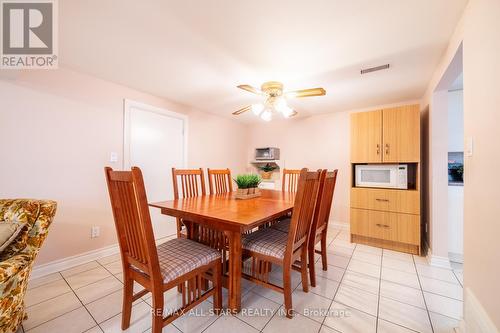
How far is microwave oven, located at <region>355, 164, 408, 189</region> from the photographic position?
2659 millimetres

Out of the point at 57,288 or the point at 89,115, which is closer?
the point at 57,288

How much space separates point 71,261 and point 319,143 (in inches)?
156

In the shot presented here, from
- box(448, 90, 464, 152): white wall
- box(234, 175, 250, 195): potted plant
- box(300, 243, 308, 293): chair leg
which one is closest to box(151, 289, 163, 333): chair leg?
box(300, 243, 308, 293): chair leg

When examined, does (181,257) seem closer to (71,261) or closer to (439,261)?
(71,261)

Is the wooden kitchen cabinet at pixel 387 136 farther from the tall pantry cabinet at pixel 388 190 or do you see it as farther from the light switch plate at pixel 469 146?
the light switch plate at pixel 469 146

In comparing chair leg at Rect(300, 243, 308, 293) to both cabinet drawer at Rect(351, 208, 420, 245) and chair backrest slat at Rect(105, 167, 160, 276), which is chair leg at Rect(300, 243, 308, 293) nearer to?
chair backrest slat at Rect(105, 167, 160, 276)

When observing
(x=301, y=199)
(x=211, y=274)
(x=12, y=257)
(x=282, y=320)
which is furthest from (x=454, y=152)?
(x=12, y=257)

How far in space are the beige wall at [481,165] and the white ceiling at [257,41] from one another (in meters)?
0.39

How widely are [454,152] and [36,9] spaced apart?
4464 mm

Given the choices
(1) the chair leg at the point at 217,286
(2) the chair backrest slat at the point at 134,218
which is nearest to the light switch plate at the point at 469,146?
(1) the chair leg at the point at 217,286

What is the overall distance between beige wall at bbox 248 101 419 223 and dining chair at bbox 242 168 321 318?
7.21 feet

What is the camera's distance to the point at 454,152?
2598 mm

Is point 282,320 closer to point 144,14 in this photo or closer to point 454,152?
point 144,14

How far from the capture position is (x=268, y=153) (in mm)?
4145
